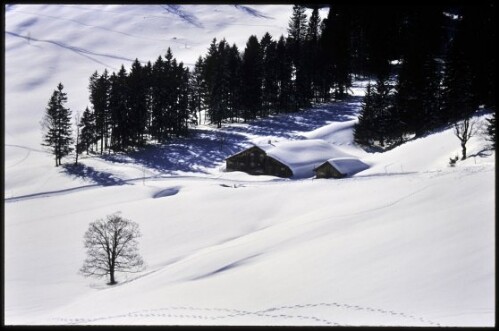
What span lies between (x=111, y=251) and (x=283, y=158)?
22.2 meters

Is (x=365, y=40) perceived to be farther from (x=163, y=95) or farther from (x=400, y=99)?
(x=163, y=95)

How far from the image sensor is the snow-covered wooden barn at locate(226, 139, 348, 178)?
142ft

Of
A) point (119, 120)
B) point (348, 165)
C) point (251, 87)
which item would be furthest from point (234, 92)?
point (348, 165)

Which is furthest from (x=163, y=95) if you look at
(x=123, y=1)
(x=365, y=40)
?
(x=123, y=1)

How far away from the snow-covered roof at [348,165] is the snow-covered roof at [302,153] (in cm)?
306

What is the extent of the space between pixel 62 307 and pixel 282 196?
60.2 feet

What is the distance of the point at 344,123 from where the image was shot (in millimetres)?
54656

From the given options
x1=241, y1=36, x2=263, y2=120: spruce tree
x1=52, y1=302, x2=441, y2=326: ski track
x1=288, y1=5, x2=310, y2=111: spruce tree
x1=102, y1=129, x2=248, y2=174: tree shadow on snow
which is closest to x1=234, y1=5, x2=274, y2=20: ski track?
x1=288, y1=5, x2=310, y2=111: spruce tree

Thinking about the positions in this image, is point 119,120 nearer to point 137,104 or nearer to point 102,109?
point 102,109

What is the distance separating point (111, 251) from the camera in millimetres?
24219

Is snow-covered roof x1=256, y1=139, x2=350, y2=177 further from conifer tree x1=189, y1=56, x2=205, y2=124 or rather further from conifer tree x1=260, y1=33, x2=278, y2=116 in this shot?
conifer tree x1=189, y1=56, x2=205, y2=124

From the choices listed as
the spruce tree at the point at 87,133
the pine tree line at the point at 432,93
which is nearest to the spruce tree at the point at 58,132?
the spruce tree at the point at 87,133

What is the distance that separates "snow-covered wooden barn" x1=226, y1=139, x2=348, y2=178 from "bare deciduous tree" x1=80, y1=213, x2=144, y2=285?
59.9 feet

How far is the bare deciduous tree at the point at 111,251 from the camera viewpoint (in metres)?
23.9
